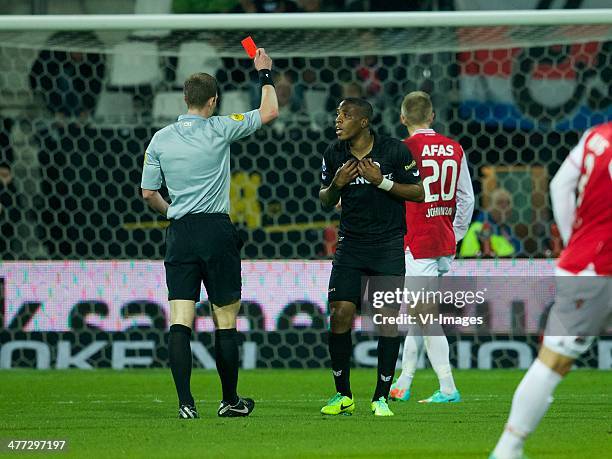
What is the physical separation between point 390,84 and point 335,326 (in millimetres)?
5369

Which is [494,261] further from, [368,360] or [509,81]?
[509,81]

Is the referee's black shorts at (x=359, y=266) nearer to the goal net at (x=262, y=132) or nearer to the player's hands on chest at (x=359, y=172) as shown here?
the player's hands on chest at (x=359, y=172)

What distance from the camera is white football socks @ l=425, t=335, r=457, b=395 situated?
27.0ft

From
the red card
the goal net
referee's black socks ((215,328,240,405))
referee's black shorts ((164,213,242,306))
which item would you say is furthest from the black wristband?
the goal net

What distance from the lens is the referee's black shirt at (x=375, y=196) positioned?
23.9 ft

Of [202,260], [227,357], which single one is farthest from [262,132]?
[227,357]

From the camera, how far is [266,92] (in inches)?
287

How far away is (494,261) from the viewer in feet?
35.2

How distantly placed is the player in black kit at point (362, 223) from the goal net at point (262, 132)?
341cm

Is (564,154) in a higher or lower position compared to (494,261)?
higher

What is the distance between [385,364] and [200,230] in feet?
4.45

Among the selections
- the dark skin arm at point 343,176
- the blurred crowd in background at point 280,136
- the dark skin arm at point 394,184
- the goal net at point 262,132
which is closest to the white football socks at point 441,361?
the dark skin arm at point 394,184

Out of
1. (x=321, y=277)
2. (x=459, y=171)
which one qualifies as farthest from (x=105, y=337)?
(x=459, y=171)

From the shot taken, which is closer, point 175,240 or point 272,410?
point 175,240
